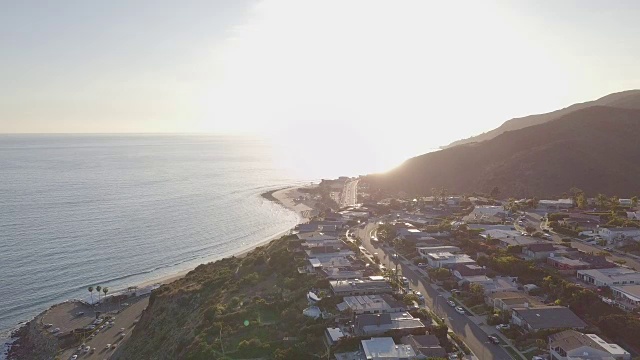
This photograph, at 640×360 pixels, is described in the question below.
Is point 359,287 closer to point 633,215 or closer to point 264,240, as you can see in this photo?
point 633,215

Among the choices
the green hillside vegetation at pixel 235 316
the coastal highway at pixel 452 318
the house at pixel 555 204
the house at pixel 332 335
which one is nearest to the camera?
the coastal highway at pixel 452 318

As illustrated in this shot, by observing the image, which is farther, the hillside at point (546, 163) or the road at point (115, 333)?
the hillside at point (546, 163)

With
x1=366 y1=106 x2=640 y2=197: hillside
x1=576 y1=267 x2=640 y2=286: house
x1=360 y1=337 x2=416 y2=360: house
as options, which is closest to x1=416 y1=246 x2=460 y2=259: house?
x1=576 y1=267 x2=640 y2=286: house

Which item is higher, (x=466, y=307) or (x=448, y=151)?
(x=448, y=151)

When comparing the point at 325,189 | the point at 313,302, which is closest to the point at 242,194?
the point at 325,189

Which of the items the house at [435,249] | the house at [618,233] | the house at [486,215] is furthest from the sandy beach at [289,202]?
the house at [618,233]

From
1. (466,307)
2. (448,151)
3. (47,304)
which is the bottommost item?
(47,304)

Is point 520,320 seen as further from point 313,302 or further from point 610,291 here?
point 313,302

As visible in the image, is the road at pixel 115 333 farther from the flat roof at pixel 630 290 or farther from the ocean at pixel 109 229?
the flat roof at pixel 630 290
